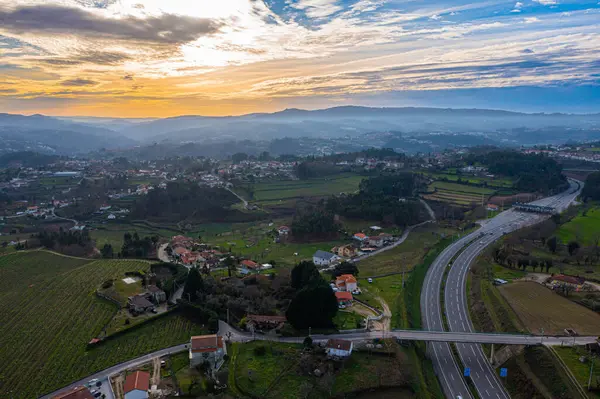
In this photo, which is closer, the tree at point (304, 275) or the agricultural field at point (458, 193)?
the tree at point (304, 275)

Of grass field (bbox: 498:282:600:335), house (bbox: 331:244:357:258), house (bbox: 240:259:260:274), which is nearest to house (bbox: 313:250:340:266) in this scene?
house (bbox: 331:244:357:258)

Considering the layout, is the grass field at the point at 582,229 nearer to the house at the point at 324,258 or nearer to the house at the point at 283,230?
the house at the point at 324,258

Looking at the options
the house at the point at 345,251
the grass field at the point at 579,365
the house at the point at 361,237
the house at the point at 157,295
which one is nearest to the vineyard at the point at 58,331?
the house at the point at 157,295

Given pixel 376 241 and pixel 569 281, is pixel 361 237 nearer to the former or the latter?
pixel 376 241

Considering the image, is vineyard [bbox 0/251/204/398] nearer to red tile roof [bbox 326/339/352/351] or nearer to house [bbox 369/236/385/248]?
red tile roof [bbox 326/339/352/351]

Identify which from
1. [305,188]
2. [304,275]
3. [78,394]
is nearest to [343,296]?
[304,275]

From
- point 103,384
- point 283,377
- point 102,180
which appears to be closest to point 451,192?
point 283,377
